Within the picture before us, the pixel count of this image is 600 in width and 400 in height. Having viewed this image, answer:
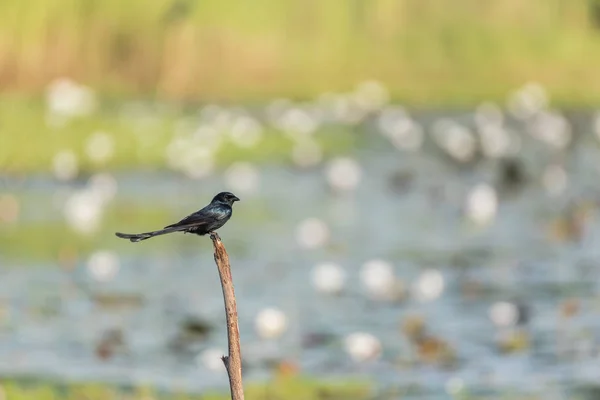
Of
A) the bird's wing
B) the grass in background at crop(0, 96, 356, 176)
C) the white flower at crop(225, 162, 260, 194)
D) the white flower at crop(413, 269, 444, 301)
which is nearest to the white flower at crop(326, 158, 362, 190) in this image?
the white flower at crop(225, 162, 260, 194)

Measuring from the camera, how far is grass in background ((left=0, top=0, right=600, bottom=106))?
1656 centimetres

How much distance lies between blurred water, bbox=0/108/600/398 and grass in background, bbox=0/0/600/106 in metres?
2.94

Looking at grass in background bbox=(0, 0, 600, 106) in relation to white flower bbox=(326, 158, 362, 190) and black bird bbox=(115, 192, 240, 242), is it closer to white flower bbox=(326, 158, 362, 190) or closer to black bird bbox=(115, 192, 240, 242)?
white flower bbox=(326, 158, 362, 190)

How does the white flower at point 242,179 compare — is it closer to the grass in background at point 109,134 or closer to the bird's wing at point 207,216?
the grass in background at point 109,134

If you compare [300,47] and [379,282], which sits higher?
[300,47]

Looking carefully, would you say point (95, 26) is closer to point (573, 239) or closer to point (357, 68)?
point (357, 68)

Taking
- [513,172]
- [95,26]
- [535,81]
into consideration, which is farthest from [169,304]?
[535,81]

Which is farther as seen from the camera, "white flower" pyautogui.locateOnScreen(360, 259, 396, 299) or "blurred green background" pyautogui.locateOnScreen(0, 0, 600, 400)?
"white flower" pyautogui.locateOnScreen(360, 259, 396, 299)

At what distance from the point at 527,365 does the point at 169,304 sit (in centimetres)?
239

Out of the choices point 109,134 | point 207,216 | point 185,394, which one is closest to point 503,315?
point 185,394

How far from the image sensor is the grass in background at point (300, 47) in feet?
54.3

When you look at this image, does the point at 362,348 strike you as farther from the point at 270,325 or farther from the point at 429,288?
the point at 429,288

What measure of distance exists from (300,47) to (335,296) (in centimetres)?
895

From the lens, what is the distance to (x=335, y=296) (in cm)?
933
